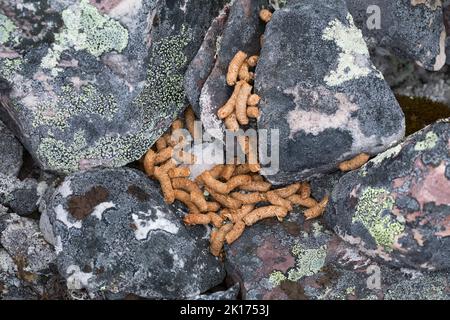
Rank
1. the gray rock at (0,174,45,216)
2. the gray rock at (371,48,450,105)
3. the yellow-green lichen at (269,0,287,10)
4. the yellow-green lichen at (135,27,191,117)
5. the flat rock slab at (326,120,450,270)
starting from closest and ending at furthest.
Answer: the flat rock slab at (326,120,450,270)
the yellow-green lichen at (135,27,191,117)
the yellow-green lichen at (269,0,287,10)
the gray rock at (0,174,45,216)
the gray rock at (371,48,450,105)

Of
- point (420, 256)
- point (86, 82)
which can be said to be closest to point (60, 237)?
point (86, 82)

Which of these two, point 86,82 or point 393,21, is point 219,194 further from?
point 393,21

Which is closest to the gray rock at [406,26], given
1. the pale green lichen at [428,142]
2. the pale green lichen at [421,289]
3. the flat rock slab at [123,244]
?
the pale green lichen at [428,142]

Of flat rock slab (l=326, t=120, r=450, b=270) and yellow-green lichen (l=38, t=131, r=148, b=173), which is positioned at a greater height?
yellow-green lichen (l=38, t=131, r=148, b=173)

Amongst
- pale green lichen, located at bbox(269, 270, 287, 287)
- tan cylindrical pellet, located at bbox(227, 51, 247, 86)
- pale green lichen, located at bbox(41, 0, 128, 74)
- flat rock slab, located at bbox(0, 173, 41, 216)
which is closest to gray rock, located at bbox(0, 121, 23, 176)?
flat rock slab, located at bbox(0, 173, 41, 216)

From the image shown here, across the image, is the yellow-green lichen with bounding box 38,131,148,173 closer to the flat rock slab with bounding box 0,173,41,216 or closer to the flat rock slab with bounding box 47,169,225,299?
the flat rock slab with bounding box 47,169,225,299
